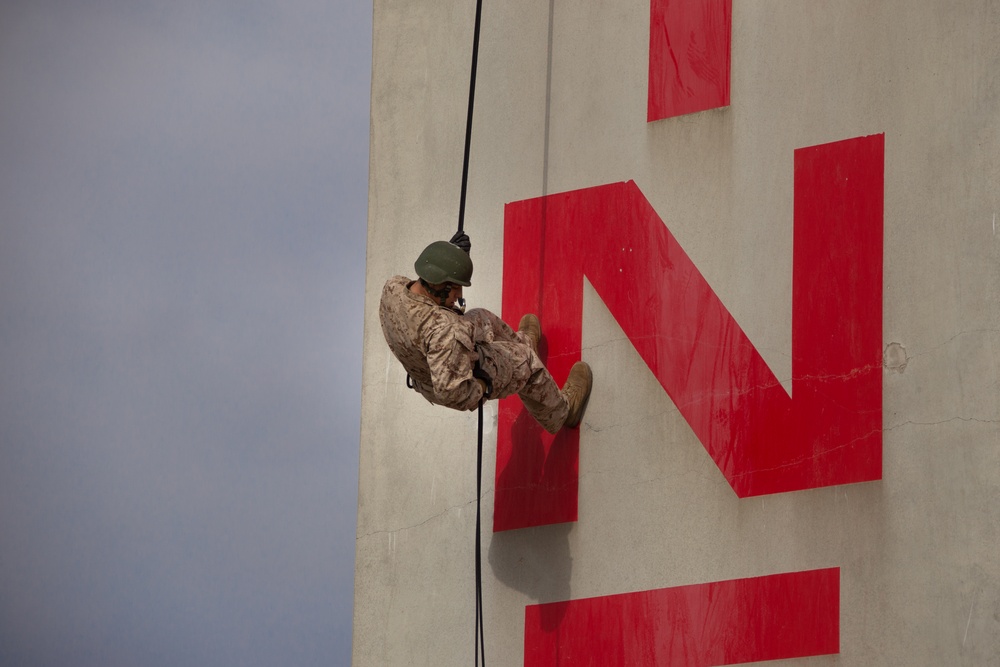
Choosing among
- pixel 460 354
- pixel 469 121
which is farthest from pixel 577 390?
pixel 469 121

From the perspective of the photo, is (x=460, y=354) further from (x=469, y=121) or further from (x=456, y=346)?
(x=469, y=121)

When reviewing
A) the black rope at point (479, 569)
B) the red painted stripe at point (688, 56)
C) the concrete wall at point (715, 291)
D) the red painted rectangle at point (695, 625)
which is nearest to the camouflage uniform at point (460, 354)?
the concrete wall at point (715, 291)

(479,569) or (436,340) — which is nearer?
(436,340)

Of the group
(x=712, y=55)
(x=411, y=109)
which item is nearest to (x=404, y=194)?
(x=411, y=109)

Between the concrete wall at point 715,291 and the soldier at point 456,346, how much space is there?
350 millimetres

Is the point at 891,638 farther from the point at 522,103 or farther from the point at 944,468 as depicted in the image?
the point at 522,103

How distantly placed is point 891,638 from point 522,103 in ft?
8.95

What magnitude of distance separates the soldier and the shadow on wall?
1.20 ft

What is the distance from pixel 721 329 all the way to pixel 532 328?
2.80ft

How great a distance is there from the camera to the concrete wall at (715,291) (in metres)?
4.30

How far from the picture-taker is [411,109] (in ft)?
20.3

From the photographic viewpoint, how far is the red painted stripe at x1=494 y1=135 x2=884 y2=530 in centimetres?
457

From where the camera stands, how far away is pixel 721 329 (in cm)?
493

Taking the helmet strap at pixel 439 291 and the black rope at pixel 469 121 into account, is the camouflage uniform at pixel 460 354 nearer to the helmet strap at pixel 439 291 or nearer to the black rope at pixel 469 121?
the helmet strap at pixel 439 291
